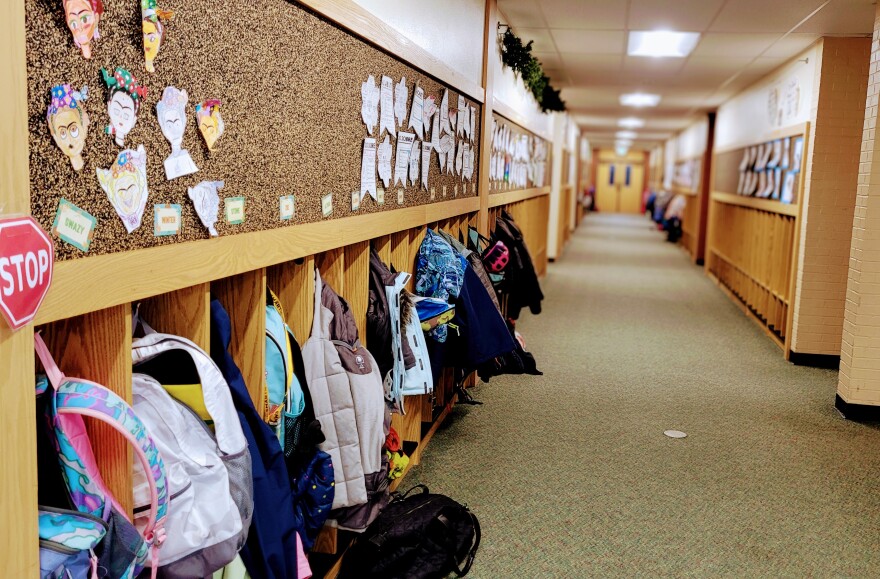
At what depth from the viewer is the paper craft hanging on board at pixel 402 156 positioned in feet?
10.5

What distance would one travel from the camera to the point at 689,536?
315 centimetres

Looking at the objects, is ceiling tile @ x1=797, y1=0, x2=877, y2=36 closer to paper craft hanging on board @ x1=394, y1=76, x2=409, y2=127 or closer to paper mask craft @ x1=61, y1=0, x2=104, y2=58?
paper craft hanging on board @ x1=394, y1=76, x2=409, y2=127

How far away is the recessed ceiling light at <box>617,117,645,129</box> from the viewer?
15070mm

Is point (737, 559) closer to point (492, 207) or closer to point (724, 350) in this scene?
point (492, 207)

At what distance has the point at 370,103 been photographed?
2801mm

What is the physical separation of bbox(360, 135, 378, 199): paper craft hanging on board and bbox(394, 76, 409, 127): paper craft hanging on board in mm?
306

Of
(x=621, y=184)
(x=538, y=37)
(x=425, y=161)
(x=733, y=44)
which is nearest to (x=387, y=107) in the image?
(x=425, y=161)

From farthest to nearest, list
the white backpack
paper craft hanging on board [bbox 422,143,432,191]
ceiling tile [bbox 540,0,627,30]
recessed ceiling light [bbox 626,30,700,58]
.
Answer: recessed ceiling light [bbox 626,30,700,58]
ceiling tile [bbox 540,0,627,30]
paper craft hanging on board [bbox 422,143,432,191]
the white backpack

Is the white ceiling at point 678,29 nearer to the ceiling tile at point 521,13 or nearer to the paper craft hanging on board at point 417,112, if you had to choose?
the ceiling tile at point 521,13

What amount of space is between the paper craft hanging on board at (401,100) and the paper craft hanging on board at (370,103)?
23cm

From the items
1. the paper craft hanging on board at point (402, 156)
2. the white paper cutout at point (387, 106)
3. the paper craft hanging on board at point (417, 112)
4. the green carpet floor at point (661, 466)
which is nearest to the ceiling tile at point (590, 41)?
the green carpet floor at point (661, 466)

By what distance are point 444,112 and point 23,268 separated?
2946mm

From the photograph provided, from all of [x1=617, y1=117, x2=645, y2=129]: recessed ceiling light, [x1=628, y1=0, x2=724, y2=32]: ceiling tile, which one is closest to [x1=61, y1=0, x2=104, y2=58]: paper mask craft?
[x1=628, y1=0, x2=724, y2=32]: ceiling tile

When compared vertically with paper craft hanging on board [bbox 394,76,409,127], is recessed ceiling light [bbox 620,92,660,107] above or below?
above
